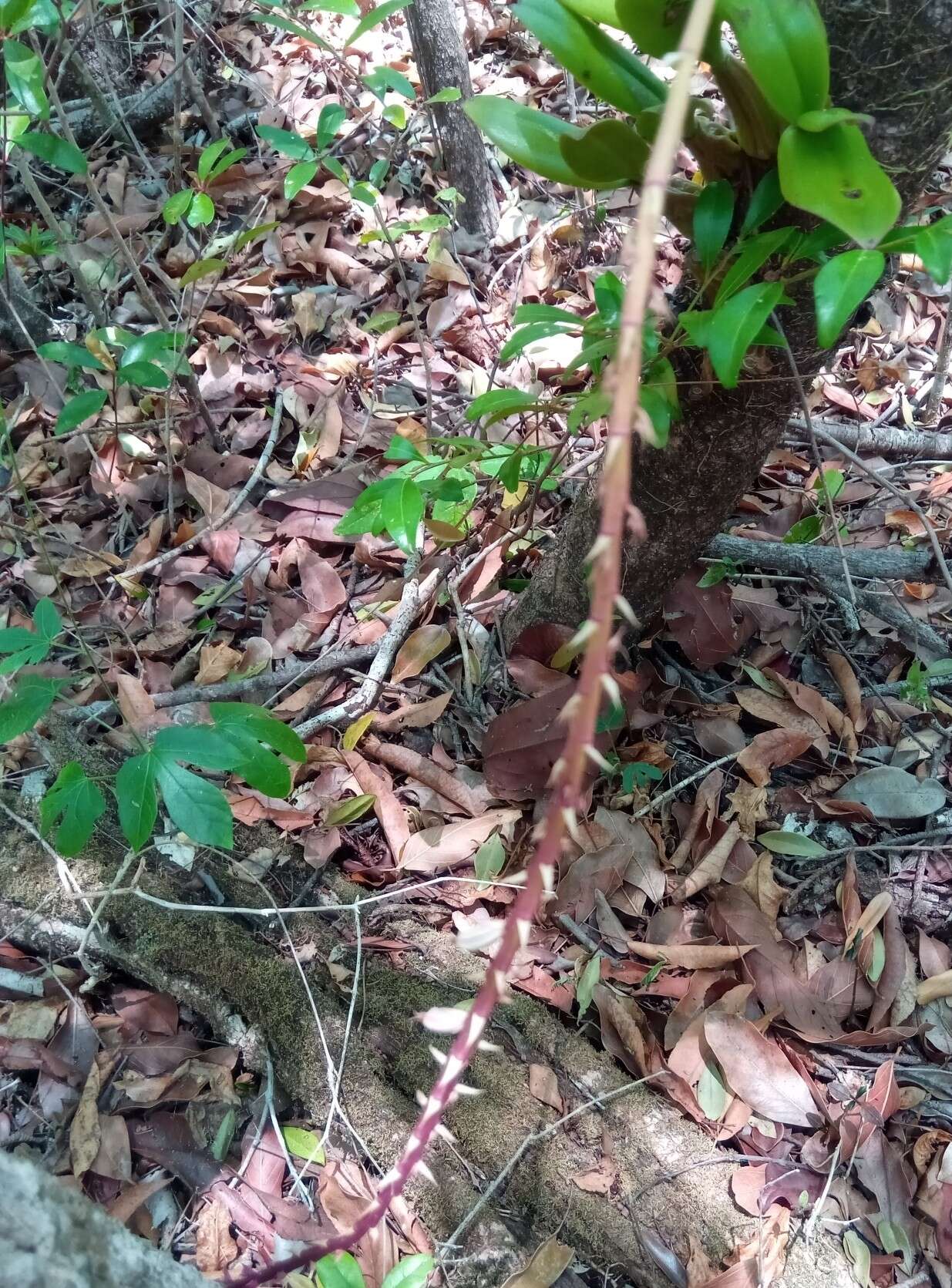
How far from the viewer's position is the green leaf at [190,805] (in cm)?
116

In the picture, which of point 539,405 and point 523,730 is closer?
point 539,405

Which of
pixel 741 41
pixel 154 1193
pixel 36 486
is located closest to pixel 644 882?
pixel 154 1193

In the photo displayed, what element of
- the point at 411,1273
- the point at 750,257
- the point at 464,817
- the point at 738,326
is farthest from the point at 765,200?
the point at 411,1273

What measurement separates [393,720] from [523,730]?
296 millimetres

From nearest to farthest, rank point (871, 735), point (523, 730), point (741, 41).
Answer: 1. point (741, 41)
2. point (523, 730)
3. point (871, 735)

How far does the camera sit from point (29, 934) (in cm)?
146

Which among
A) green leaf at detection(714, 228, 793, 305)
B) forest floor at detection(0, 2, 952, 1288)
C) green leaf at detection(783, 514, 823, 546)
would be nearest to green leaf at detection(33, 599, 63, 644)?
forest floor at detection(0, 2, 952, 1288)

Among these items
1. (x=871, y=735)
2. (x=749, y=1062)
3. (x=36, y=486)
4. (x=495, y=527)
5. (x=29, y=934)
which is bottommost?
(x=749, y=1062)

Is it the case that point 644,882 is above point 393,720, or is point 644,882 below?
below

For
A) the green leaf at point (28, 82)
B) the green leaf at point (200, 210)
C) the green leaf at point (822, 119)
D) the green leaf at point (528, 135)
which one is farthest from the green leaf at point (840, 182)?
the green leaf at point (200, 210)

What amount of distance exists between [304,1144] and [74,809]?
62 centimetres

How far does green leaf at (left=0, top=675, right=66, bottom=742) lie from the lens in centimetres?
119

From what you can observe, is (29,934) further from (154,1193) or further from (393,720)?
(393,720)

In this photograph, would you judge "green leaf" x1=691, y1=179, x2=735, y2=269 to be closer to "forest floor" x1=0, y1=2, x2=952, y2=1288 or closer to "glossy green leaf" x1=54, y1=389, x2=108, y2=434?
"forest floor" x1=0, y1=2, x2=952, y2=1288
